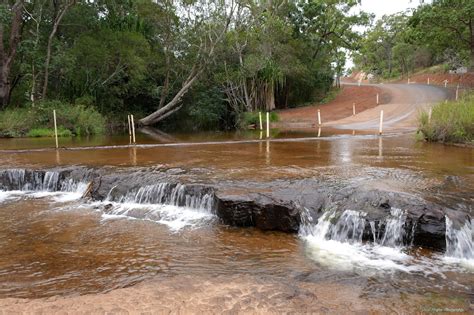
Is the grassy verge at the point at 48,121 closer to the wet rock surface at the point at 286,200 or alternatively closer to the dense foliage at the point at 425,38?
the wet rock surface at the point at 286,200

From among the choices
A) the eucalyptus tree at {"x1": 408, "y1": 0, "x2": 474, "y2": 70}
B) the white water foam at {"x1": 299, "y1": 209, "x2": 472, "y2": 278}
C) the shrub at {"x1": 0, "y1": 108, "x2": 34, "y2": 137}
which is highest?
the eucalyptus tree at {"x1": 408, "y1": 0, "x2": 474, "y2": 70}

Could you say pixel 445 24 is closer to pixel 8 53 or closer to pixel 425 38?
pixel 425 38

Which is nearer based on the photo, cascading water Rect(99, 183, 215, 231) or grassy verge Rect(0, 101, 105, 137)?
cascading water Rect(99, 183, 215, 231)

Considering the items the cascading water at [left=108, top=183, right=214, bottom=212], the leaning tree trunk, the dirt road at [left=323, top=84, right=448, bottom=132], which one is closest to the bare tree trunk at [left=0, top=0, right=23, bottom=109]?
the leaning tree trunk

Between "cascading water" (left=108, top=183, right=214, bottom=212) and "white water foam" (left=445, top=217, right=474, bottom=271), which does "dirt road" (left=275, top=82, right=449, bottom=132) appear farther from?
"white water foam" (left=445, top=217, right=474, bottom=271)

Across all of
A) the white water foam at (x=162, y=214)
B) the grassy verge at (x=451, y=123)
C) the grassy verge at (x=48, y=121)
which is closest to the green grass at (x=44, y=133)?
the grassy verge at (x=48, y=121)

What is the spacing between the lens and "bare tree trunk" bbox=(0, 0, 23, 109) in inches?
898

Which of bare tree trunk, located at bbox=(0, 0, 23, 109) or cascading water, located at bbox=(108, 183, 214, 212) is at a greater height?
bare tree trunk, located at bbox=(0, 0, 23, 109)

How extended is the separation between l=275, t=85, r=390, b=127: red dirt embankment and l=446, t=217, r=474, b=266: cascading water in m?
21.2

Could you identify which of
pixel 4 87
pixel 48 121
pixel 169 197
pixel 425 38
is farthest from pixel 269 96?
pixel 169 197

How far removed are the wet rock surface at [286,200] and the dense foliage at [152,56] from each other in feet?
50.6

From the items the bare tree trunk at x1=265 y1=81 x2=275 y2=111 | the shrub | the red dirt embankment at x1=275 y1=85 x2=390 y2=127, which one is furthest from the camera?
the bare tree trunk at x1=265 y1=81 x2=275 y2=111

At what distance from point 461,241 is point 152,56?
2618cm

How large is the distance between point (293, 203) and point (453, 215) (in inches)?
102
